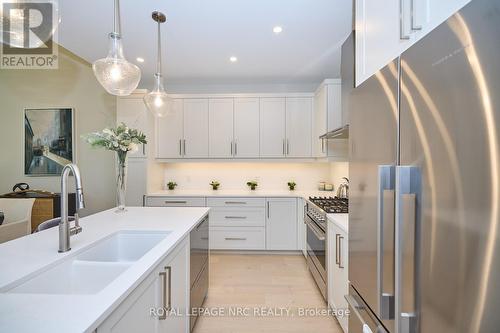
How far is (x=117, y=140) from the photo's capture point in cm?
203

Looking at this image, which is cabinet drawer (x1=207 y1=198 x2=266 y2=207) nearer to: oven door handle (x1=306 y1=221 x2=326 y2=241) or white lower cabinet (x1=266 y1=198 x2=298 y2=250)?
white lower cabinet (x1=266 y1=198 x2=298 y2=250)

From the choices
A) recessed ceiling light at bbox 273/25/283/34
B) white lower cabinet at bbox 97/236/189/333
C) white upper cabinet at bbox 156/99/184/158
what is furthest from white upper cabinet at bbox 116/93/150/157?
white lower cabinet at bbox 97/236/189/333

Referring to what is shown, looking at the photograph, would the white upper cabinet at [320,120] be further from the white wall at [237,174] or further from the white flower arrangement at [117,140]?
the white flower arrangement at [117,140]

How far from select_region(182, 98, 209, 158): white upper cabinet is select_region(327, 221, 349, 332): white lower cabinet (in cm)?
243

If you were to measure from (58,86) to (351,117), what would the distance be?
15.0ft

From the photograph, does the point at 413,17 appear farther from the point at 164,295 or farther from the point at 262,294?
the point at 262,294

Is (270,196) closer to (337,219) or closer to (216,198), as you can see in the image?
(216,198)

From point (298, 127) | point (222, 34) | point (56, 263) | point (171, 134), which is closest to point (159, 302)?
point (56, 263)

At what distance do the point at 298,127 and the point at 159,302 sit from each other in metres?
3.16

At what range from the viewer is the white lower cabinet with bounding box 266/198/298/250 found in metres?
3.55

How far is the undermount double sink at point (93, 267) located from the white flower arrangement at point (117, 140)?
81 centimetres

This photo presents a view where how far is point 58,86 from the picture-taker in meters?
3.84

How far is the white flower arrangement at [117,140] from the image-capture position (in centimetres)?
198

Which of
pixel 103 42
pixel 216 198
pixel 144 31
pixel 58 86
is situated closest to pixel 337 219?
pixel 216 198
